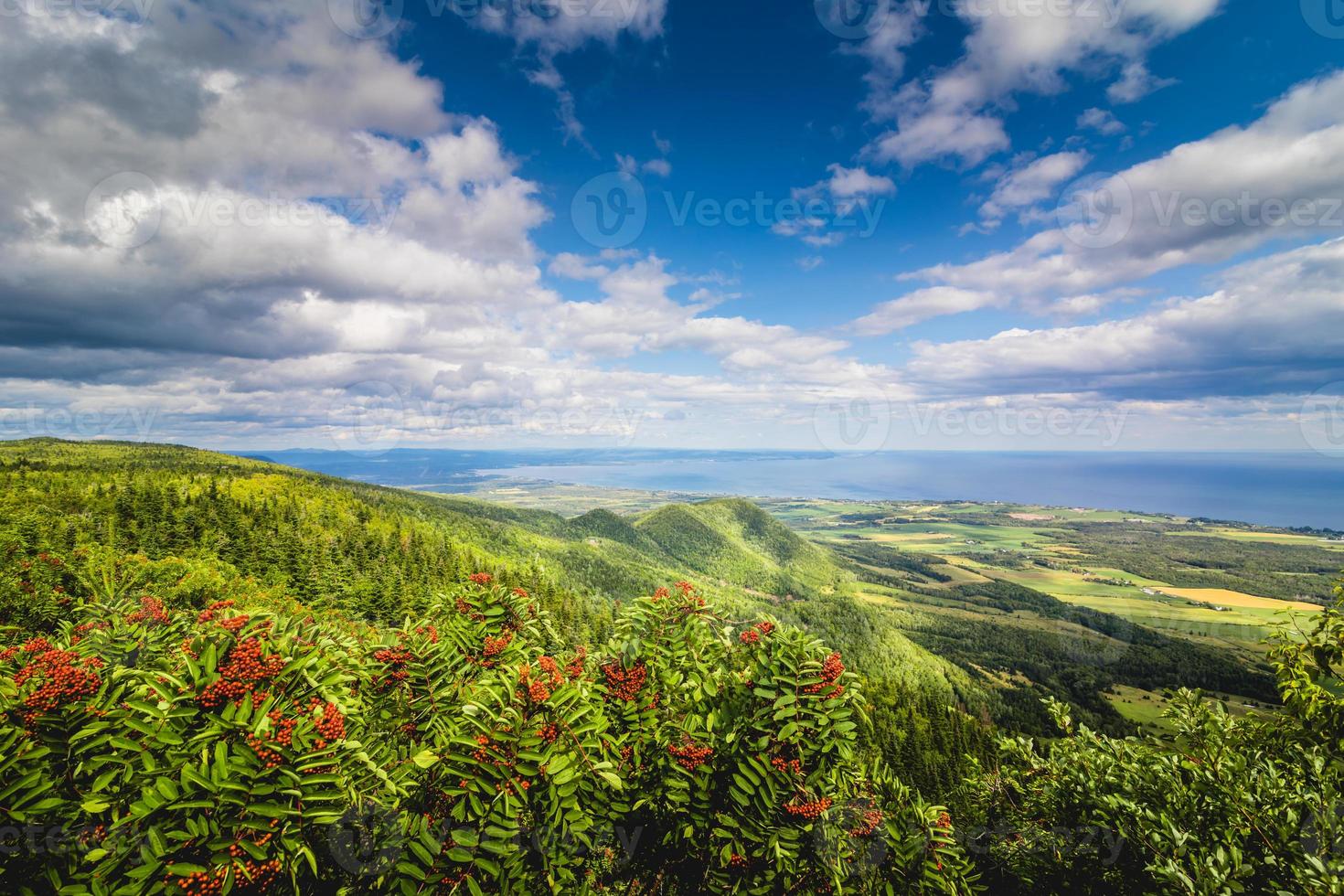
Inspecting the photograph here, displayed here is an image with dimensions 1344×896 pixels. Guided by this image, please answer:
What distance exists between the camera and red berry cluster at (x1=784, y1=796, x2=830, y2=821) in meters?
5.36

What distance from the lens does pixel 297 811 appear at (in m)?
3.72

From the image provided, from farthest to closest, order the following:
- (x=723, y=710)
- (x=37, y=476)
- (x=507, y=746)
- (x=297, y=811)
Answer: (x=37, y=476)
(x=723, y=710)
(x=507, y=746)
(x=297, y=811)

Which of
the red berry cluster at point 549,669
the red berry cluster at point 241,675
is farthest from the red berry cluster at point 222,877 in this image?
the red berry cluster at point 549,669

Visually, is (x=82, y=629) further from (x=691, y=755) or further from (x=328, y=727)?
(x=691, y=755)

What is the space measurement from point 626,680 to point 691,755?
1.30m

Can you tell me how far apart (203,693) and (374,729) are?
3215 mm

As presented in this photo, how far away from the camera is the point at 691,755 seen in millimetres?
5906

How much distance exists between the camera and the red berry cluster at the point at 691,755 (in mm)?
5891

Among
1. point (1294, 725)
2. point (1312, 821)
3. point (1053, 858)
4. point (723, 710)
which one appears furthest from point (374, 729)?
point (1294, 725)

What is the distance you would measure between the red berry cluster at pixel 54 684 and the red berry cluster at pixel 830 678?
708cm

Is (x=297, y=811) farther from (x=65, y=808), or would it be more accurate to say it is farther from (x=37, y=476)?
(x=37, y=476)

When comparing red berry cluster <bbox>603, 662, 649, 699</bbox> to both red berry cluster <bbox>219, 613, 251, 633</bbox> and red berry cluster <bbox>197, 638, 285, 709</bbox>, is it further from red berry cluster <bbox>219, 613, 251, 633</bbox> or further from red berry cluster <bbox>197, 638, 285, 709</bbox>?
red berry cluster <bbox>219, 613, 251, 633</bbox>

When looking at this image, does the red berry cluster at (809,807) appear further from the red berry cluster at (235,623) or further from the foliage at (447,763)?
the red berry cluster at (235,623)

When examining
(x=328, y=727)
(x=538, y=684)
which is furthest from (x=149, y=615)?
(x=538, y=684)
